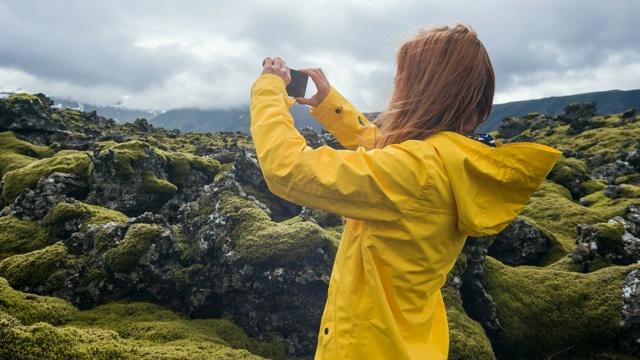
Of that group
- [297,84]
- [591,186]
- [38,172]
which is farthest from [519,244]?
[38,172]

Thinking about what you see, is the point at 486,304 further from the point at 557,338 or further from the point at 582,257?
the point at 582,257

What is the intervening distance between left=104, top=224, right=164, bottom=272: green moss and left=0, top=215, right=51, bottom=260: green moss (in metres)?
2.90

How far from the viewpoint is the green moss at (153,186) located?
1355 centimetres

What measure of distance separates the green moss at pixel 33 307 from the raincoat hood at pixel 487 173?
6.84 metres

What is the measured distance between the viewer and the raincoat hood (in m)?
2.99

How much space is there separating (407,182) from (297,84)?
7.28 feet

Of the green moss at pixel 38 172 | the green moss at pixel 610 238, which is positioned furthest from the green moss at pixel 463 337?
the green moss at pixel 38 172

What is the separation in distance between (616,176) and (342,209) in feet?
133

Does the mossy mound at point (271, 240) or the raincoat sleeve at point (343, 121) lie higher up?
the raincoat sleeve at point (343, 121)

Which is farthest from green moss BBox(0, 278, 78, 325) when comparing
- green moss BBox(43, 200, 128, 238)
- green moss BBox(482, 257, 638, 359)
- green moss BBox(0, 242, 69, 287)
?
green moss BBox(482, 257, 638, 359)

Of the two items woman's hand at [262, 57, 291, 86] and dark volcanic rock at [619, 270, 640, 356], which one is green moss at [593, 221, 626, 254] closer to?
dark volcanic rock at [619, 270, 640, 356]

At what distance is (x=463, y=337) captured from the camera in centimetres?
769

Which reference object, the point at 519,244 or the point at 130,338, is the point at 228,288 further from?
the point at 519,244

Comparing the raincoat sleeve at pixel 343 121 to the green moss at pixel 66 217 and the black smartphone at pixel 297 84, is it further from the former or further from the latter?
the green moss at pixel 66 217
